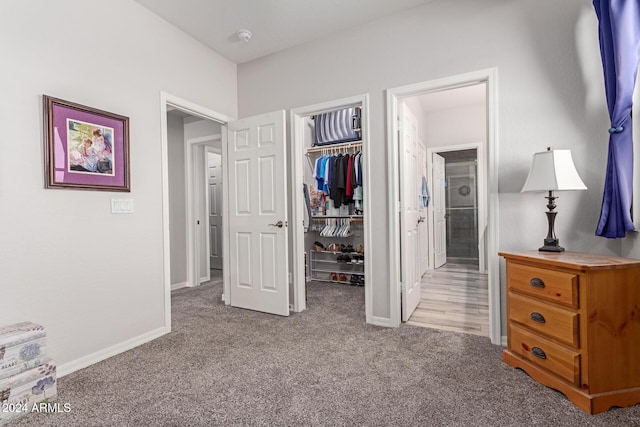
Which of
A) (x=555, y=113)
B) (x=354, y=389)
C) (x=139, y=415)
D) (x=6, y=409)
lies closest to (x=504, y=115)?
(x=555, y=113)

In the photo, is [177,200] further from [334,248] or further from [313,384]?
[313,384]

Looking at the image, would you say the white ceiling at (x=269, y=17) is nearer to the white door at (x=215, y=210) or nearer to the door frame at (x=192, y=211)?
the door frame at (x=192, y=211)

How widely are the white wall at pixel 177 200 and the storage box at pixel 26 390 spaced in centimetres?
270

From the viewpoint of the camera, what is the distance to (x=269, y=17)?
106 inches

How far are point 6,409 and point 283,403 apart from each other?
4.46 ft

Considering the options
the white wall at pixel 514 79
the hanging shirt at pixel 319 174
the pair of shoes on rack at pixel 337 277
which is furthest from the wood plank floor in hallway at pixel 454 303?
the hanging shirt at pixel 319 174

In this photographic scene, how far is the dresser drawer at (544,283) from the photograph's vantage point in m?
1.65

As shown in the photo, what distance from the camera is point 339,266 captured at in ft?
15.6

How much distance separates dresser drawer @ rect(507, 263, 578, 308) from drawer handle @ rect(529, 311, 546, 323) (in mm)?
104

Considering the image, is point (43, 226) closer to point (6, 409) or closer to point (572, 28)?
point (6, 409)

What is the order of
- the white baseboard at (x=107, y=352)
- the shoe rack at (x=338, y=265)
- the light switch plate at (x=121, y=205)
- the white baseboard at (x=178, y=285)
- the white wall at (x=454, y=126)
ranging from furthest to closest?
the white wall at (x=454, y=126) → the shoe rack at (x=338, y=265) → the white baseboard at (x=178, y=285) → the light switch plate at (x=121, y=205) → the white baseboard at (x=107, y=352)

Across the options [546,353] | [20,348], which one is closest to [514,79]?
[546,353]

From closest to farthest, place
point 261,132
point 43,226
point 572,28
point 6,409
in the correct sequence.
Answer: point 6,409 < point 43,226 < point 572,28 < point 261,132

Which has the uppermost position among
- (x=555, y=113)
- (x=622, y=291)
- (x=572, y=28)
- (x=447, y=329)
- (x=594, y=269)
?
(x=572, y=28)
